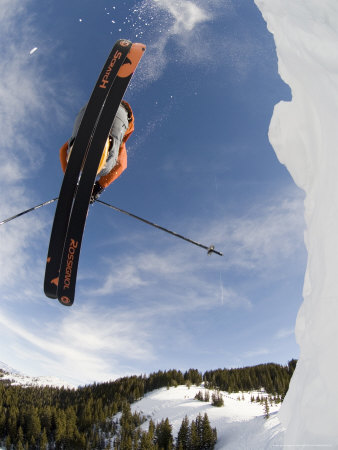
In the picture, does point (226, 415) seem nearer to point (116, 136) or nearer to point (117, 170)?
point (117, 170)

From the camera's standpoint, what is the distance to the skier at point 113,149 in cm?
541

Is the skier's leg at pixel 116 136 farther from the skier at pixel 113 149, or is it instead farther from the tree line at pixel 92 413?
the tree line at pixel 92 413

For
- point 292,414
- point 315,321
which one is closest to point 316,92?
point 315,321

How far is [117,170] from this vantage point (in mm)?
5898

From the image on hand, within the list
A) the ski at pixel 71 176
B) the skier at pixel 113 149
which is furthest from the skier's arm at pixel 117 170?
the ski at pixel 71 176

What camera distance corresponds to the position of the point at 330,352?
185cm

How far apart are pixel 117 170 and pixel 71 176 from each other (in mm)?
1037

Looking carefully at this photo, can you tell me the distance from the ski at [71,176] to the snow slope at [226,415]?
1177 cm

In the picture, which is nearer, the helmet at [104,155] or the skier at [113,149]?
the helmet at [104,155]

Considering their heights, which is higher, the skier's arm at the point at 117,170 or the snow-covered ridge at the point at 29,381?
the skier's arm at the point at 117,170

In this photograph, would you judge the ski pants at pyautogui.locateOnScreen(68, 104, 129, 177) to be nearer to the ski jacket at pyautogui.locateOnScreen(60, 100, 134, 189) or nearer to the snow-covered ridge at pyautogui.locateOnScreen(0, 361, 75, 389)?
the ski jacket at pyautogui.locateOnScreen(60, 100, 134, 189)

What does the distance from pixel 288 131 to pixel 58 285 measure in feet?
15.2

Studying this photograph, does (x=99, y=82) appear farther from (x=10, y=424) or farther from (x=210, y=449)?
(x=10, y=424)

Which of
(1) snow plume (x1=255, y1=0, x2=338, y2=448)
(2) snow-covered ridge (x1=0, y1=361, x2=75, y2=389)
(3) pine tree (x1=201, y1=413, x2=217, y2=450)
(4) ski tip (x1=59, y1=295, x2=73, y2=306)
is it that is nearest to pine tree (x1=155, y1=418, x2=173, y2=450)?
(3) pine tree (x1=201, y1=413, x2=217, y2=450)
